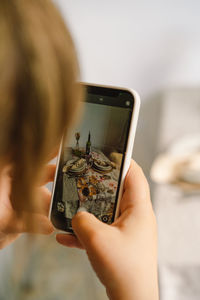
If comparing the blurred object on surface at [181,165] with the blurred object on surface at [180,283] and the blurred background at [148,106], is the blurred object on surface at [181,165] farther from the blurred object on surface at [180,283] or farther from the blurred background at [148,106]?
the blurred object on surface at [180,283]

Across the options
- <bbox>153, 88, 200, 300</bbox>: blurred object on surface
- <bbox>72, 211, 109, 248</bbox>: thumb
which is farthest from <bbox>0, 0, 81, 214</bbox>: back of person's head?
<bbox>153, 88, 200, 300</bbox>: blurred object on surface

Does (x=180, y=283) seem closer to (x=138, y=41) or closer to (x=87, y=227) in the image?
(x=87, y=227)

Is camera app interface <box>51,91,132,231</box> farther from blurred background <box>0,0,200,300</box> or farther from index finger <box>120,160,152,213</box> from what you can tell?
blurred background <box>0,0,200,300</box>

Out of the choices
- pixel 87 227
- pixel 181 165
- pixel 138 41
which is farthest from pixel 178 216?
pixel 138 41

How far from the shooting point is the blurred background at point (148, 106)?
44 centimetres

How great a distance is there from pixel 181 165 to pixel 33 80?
0.35 meters

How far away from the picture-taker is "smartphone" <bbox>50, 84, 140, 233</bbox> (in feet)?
1.00

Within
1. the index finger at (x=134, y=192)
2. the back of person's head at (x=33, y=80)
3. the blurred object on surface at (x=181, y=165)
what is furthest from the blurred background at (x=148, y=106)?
the back of person's head at (x=33, y=80)

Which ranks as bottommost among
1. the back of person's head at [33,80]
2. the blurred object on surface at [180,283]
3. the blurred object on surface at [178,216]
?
the blurred object on surface at [180,283]

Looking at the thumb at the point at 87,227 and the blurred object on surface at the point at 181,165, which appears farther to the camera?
the blurred object on surface at the point at 181,165

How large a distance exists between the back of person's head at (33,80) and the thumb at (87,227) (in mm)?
122

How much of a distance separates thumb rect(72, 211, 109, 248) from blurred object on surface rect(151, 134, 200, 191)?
0.19m

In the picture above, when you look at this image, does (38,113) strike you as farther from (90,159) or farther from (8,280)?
(8,280)

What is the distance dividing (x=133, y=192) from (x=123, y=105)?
0.09 metres
